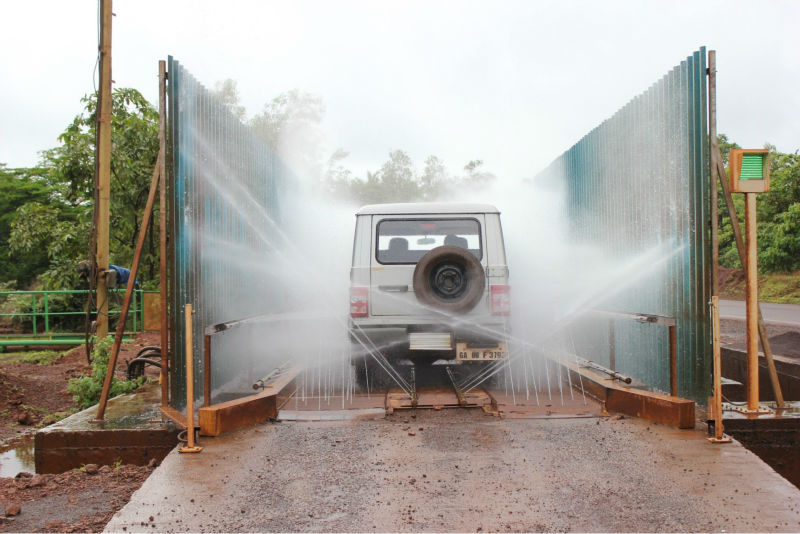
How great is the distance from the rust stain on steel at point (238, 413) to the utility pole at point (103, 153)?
306 centimetres

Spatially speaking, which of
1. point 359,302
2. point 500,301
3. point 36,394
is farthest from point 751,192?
point 36,394

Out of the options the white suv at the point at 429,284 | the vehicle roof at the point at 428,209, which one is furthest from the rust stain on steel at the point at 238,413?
the vehicle roof at the point at 428,209

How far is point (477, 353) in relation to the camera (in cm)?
684

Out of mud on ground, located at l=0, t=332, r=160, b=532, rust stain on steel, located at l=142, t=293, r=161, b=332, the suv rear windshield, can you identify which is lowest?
mud on ground, located at l=0, t=332, r=160, b=532

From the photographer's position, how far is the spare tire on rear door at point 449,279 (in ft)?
22.5

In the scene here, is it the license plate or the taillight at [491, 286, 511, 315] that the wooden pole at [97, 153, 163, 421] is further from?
the taillight at [491, 286, 511, 315]

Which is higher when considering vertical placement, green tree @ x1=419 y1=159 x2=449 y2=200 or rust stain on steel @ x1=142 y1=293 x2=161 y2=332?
green tree @ x1=419 y1=159 x2=449 y2=200

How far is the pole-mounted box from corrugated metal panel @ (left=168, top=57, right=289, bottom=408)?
495 cm

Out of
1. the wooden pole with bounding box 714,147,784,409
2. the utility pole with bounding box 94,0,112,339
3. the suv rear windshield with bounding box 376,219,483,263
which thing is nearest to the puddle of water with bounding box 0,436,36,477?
the utility pole with bounding box 94,0,112,339

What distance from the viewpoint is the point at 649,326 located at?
694cm

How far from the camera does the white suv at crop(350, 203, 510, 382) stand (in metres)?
6.92

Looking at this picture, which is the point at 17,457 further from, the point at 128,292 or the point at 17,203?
the point at 17,203

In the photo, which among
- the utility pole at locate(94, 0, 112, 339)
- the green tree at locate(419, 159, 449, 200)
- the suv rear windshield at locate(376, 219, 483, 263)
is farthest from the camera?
the green tree at locate(419, 159, 449, 200)

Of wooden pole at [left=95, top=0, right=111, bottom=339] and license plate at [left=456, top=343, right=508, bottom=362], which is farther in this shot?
wooden pole at [left=95, top=0, right=111, bottom=339]
